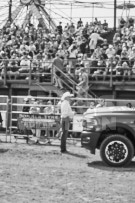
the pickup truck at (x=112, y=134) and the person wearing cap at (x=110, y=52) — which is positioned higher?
the person wearing cap at (x=110, y=52)

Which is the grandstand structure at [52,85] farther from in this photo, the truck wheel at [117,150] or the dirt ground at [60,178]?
the truck wheel at [117,150]

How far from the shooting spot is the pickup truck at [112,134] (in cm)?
1128

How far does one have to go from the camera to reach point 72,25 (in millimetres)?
25984

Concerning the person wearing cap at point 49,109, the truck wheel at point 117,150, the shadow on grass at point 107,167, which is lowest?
the shadow on grass at point 107,167

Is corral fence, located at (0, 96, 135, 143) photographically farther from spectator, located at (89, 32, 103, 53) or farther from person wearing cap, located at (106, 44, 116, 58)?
spectator, located at (89, 32, 103, 53)

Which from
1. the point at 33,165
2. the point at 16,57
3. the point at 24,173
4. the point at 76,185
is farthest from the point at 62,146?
the point at 16,57

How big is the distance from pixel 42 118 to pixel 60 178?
599 centimetres

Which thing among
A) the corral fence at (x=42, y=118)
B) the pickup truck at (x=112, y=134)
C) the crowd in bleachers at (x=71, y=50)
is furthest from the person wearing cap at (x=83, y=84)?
the pickup truck at (x=112, y=134)

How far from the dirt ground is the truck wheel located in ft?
0.76

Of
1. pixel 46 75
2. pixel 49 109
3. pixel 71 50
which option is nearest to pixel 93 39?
pixel 71 50

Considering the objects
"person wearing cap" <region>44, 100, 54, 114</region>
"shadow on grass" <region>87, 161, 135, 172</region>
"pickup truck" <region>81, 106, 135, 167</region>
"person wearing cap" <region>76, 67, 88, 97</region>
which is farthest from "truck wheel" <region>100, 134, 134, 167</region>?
"person wearing cap" <region>76, 67, 88, 97</region>

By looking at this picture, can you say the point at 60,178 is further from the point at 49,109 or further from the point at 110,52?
the point at 110,52

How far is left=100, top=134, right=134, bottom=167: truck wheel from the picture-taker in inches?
443

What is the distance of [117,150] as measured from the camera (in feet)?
37.3
